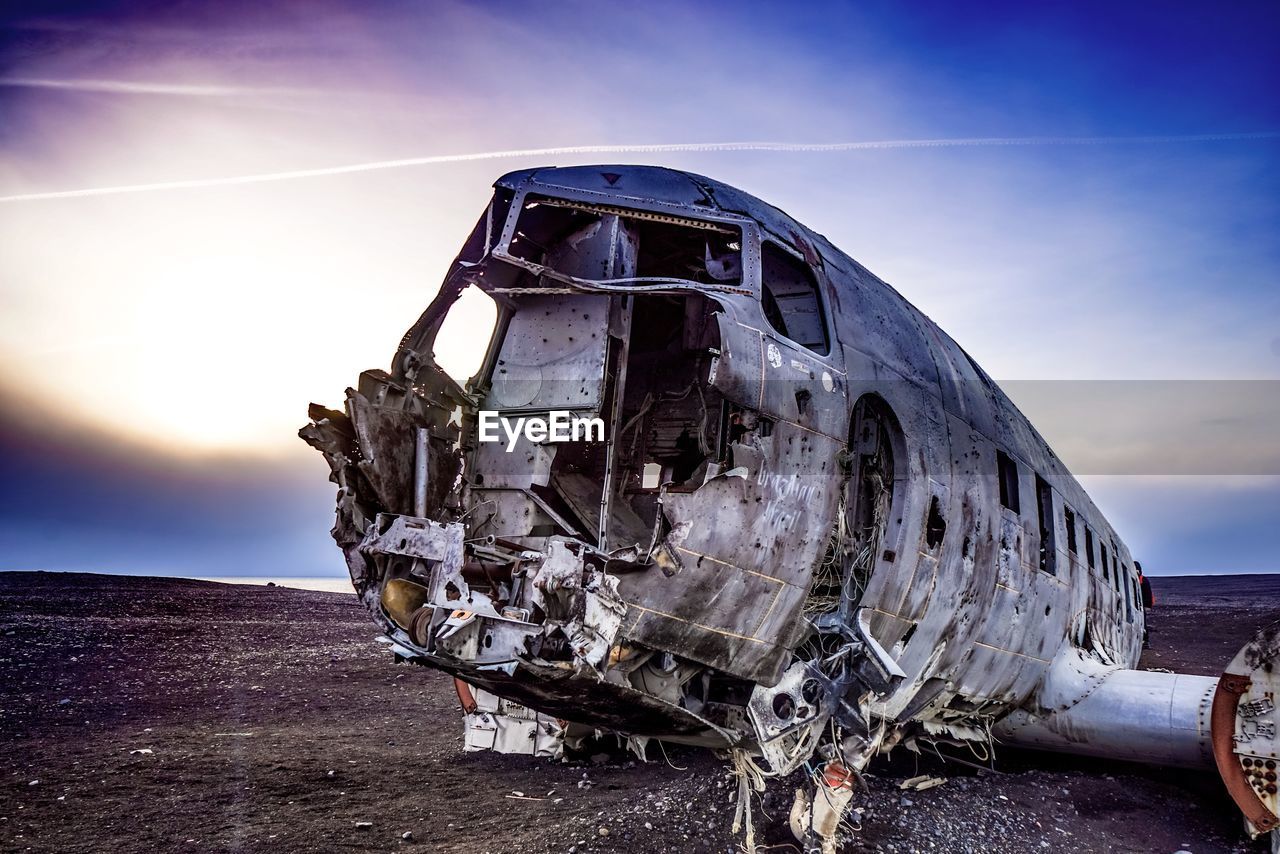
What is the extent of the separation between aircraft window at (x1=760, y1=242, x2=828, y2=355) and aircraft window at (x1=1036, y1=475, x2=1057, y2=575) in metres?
3.96

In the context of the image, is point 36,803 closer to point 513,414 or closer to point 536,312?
point 513,414

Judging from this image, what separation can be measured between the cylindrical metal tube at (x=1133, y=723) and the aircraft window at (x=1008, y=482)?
206cm

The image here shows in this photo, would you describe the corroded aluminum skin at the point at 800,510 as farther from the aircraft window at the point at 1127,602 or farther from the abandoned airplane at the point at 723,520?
the aircraft window at the point at 1127,602

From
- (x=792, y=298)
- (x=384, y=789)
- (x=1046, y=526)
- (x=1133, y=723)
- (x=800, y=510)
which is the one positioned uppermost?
(x=792, y=298)

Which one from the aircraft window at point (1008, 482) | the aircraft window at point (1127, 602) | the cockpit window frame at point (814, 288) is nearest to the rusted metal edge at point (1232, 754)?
the aircraft window at point (1008, 482)

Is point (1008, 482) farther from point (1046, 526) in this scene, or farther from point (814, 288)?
point (814, 288)

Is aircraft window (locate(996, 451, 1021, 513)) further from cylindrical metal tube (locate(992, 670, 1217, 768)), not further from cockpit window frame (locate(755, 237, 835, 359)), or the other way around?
cockpit window frame (locate(755, 237, 835, 359))

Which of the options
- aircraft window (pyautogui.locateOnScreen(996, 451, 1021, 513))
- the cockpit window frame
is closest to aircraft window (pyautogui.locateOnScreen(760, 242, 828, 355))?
the cockpit window frame

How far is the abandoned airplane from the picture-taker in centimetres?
426

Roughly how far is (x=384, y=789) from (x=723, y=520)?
5431 mm

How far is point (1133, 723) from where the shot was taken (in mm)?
7230

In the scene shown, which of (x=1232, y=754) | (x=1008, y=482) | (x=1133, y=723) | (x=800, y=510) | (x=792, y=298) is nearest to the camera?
(x=800, y=510)

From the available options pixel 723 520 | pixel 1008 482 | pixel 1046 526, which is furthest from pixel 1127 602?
pixel 723 520

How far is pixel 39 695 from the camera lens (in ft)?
37.5
